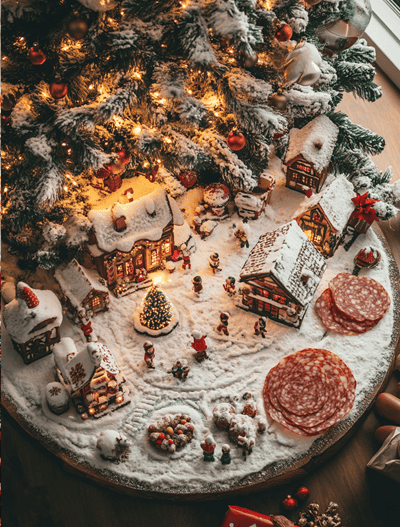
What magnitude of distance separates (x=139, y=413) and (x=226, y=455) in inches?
45.0

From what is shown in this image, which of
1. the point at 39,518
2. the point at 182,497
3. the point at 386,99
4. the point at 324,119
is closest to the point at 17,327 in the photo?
the point at 39,518

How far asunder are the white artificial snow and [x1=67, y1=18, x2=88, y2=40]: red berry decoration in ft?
10.3

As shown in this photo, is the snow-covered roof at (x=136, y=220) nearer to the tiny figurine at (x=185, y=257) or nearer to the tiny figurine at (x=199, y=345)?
the tiny figurine at (x=185, y=257)

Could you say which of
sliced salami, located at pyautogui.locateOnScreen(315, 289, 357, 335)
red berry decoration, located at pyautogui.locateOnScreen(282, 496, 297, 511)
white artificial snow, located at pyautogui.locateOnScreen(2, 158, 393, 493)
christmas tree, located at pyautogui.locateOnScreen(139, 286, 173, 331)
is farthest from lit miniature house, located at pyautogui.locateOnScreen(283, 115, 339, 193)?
red berry decoration, located at pyautogui.locateOnScreen(282, 496, 297, 511)

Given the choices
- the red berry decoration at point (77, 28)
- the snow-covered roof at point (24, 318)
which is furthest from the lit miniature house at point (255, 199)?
the red berry decoration at point (77, 28)

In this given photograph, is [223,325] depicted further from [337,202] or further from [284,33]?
[284,33]

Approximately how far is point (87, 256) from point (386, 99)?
610 centimetres

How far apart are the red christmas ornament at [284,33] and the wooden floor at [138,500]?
4.55m

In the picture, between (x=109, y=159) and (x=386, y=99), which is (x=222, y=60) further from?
(x=386, y=99)

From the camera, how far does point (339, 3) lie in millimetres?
6285

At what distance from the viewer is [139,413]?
6.37 m

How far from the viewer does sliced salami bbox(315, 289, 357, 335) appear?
22.9 ft

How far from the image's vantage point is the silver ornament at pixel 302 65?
5.64 m

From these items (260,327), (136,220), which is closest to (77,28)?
(136,220)
